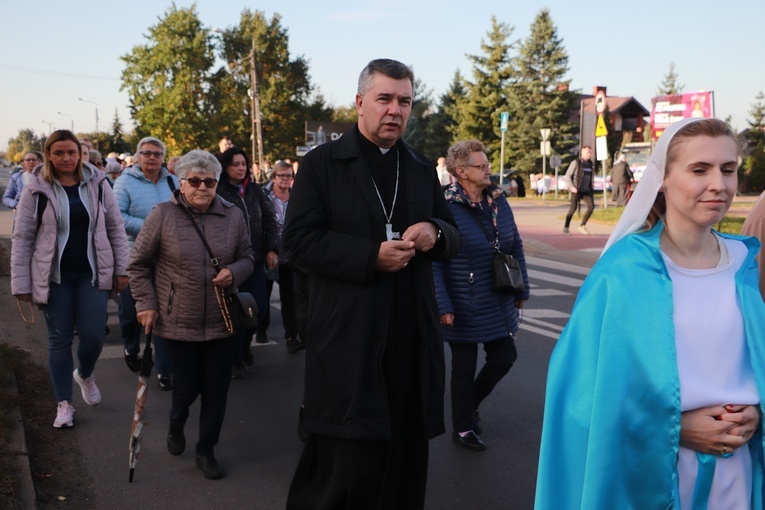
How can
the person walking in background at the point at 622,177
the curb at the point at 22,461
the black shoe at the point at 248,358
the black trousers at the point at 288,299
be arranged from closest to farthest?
the curb at the point at 22,461
the black shoe at the point at 248,358
the black trousers at the point at 288,299
the person walking in background at the point at 622,177

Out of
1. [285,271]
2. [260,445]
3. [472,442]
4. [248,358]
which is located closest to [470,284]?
[472,442]

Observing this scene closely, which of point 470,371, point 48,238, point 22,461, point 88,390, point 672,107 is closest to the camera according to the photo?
point 22,461

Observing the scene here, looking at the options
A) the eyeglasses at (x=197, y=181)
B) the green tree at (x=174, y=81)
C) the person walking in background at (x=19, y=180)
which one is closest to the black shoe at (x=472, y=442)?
the eyeglasses at (x=197, y=181)

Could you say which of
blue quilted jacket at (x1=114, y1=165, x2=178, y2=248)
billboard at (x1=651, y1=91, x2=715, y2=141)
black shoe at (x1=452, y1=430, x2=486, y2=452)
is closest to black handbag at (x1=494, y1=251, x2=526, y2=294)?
black shoe at (x1=452, y1=430, x2=486, y2=452)

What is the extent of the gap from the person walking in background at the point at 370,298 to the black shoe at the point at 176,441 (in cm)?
180

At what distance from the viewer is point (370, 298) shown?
3.24 m

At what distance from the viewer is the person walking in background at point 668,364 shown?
2.26m

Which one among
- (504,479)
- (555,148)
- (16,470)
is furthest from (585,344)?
(555,148)

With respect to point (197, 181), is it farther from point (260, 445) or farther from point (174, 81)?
point (174, 81)

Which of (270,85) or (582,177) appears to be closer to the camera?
(582,177)

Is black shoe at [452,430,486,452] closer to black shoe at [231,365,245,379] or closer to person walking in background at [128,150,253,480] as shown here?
person walking in background at [128,150,253,480]

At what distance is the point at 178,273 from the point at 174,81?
192 feet

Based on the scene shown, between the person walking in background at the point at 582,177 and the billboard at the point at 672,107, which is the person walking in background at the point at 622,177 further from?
the billboard at the point at 672,107

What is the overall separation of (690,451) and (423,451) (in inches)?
54.1
